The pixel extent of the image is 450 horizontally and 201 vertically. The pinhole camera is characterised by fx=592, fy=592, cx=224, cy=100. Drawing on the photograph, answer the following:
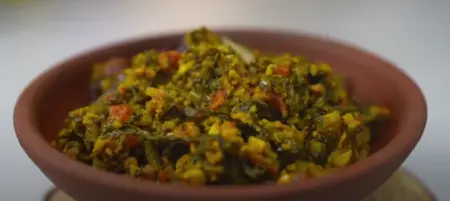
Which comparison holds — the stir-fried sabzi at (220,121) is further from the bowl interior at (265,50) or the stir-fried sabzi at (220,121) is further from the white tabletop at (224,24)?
the white tabletop at (224,24)

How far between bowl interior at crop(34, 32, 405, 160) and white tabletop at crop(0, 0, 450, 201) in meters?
0.22

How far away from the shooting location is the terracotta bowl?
0.54m

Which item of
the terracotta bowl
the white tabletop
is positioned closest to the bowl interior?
the terracotta bowl

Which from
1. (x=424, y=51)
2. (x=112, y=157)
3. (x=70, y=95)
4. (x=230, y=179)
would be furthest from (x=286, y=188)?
(x=424, y=51)

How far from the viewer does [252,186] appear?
54 cm

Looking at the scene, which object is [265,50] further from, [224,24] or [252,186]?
[224,24]

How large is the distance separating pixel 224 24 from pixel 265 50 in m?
0.58

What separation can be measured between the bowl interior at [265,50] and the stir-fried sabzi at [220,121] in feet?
0.09

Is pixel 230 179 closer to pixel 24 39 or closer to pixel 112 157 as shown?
pixel 112 157

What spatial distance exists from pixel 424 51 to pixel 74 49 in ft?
2.64

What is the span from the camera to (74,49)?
1.40 metres

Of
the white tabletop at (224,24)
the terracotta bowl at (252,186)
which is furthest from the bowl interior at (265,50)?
the white tabletop at (224,24)

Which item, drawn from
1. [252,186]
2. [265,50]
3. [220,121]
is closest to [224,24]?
[265,50]

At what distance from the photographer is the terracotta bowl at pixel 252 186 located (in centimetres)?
54
